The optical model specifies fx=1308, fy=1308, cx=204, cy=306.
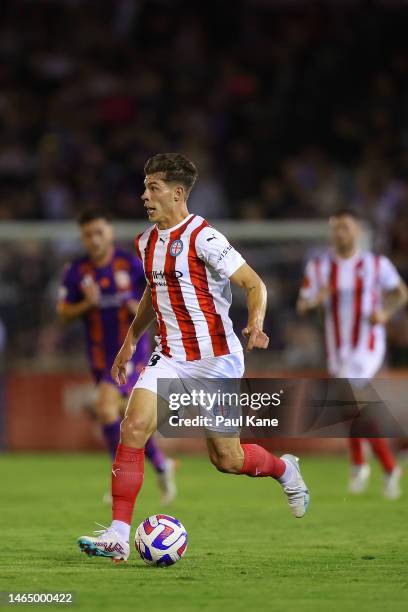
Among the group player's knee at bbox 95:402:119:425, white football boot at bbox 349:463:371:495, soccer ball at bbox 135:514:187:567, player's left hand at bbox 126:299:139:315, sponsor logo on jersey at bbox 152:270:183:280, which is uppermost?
sponsor logo on jersey at bbox 152:270:183:280

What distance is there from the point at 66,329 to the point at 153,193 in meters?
9.06

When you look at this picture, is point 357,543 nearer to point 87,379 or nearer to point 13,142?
point 87,379

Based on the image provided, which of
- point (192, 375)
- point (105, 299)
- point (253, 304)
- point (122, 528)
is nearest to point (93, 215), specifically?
point (105, 299)

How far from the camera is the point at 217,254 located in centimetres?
688

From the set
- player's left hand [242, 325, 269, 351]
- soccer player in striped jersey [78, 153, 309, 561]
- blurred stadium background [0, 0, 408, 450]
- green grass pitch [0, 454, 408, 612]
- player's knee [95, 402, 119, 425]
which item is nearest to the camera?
green grass pitch [0, 454, 408, 612]

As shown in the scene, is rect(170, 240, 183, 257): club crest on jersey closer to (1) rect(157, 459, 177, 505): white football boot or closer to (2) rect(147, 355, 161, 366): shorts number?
(2) rect(147, 355, 161, 366): shorts number

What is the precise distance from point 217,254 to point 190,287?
260 mm

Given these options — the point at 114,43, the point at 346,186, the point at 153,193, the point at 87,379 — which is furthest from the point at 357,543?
the point at 114,43

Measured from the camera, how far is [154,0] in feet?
69.7

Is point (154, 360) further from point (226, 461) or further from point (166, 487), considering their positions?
point (166, 487)

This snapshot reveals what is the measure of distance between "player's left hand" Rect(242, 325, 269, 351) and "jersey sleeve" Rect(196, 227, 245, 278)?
1.64ft

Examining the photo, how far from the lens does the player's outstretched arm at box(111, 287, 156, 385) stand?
7.21m

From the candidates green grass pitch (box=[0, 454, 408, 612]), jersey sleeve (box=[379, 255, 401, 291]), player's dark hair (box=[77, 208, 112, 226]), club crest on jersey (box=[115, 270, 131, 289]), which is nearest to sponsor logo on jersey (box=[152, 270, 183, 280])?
green grass pitch (box=[0, 454, 408, 612])

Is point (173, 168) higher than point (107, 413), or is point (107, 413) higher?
point (173, 168)
